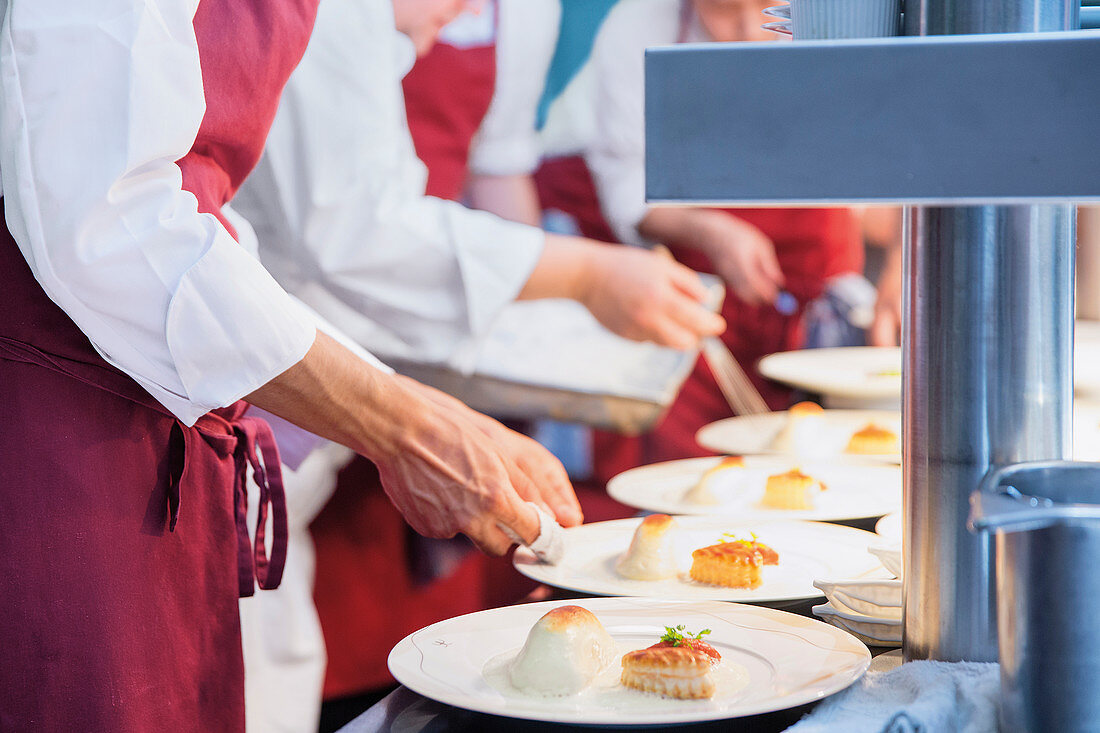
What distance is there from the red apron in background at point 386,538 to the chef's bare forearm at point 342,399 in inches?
55.2

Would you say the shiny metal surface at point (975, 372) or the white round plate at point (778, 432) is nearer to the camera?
the shiny metal surface at point (975, 372)

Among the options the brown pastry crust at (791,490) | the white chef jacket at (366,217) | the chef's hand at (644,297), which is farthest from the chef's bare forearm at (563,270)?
the brown pastry crust at (791,490)

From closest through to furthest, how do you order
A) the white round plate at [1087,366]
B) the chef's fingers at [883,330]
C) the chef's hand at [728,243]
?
the white round plate at [1087,366] < the chef's hand at [728,243] < the chef's fingers at [883,330]

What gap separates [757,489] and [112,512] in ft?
3.22

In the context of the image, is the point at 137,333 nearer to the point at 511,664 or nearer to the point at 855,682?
the point at 511,664

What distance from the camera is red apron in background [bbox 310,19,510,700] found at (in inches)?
105

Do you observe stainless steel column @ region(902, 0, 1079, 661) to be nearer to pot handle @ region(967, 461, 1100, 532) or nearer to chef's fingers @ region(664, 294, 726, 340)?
pot handle @ region(967, 461, 1100, 532)

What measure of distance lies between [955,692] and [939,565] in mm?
106

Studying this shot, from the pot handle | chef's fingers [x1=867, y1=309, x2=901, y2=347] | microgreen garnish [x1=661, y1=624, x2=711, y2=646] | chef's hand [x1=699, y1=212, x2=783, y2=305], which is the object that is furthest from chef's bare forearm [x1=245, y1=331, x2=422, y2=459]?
chef's fingers [x1=867, y1=309, x2=901, y2=347]

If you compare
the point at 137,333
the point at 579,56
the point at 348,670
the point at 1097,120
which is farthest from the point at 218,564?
the point at 579,56

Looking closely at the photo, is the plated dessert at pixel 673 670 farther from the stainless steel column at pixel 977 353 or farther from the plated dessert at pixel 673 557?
the plated dessert at pixel 673 557

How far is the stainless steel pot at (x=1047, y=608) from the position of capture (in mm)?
601

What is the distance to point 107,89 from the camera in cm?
107

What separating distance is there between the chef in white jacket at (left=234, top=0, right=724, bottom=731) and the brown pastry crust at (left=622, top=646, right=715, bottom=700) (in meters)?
1.64
